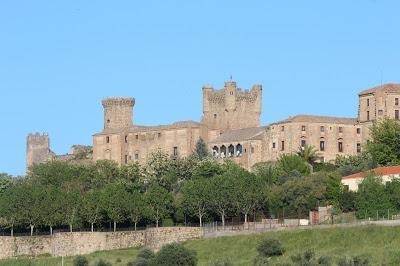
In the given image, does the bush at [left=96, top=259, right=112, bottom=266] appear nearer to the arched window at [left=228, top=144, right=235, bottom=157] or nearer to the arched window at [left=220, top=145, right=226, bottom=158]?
the arched window at [left=228, top=144, right=235, bottom=157]

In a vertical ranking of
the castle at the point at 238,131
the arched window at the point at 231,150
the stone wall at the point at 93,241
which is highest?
the castle at the point at 238,131

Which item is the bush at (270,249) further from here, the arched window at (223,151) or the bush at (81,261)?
the arched window at (223,151)

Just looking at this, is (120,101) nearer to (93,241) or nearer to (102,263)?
(93,241)

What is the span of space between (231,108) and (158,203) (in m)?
34.2

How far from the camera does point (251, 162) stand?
454 feet

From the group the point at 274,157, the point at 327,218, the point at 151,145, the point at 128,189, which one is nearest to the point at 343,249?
the point at 327,218

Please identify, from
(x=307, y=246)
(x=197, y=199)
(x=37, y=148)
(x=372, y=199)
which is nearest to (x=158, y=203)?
(x=197, y=199)

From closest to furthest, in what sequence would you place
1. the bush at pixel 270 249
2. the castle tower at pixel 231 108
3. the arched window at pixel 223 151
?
the bush at pixel 270 249 → the arched window at pixel 223 151 → the castle tower at pixel 231 108

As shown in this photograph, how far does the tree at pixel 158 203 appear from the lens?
383 ft

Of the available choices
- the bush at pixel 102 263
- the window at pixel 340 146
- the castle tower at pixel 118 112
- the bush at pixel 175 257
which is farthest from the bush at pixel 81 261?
the castle tower at pixel 118 112

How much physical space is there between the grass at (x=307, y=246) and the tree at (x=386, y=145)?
2096 centimetres

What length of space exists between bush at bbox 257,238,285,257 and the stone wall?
11.0 meters

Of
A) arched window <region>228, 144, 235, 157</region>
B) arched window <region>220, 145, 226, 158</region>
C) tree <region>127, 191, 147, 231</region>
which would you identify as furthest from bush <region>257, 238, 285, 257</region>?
arched window <region>220, 145, 226, 158</region>

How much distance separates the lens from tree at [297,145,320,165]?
436 feet
